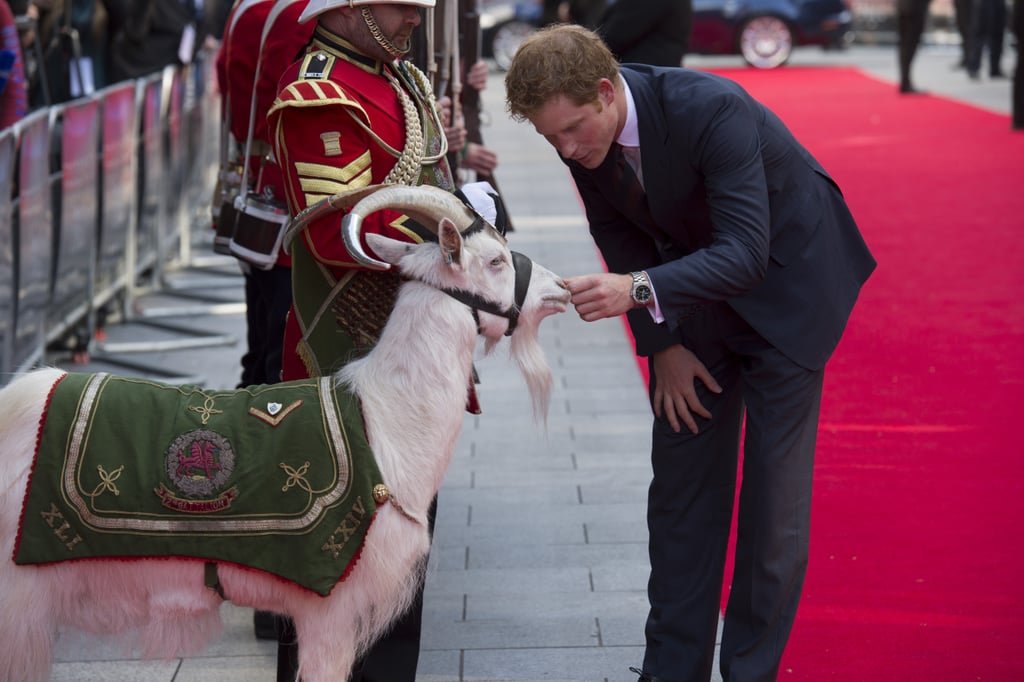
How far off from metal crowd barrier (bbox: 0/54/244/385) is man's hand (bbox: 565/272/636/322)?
3.19 metres

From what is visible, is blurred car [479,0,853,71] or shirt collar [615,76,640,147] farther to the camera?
blurred car [479,0,853,71]

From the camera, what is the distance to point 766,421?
3.52 metres

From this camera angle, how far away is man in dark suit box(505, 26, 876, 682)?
10.6 feet

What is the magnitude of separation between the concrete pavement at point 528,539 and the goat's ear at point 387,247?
16.0 inches

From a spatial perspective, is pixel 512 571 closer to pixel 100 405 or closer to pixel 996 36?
pixel 100 405

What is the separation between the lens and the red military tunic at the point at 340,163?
3.32 metres

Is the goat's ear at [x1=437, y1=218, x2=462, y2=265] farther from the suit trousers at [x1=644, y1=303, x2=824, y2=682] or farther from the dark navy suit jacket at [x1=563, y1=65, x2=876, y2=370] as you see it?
the suit trousers at [x1=644, y1=303, x2=824, y2=682]

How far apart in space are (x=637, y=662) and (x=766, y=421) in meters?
1.01

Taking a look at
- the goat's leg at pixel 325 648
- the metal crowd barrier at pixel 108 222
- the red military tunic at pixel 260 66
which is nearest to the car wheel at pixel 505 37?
the metal crowd barrier at pixel 108 222

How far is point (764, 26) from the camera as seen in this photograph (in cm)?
2462

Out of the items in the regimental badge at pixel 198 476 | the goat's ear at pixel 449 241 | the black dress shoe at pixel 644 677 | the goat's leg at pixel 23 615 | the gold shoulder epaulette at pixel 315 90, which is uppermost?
the gold shoulder epaulette at pixel 315 90

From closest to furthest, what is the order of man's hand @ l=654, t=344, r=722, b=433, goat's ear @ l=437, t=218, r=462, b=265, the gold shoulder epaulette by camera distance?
goat's ear @ l=437, t=218, r=462, b=265 < the gold shoulder epaulette < man's hand @ l=654, t=344, r=722, b=433

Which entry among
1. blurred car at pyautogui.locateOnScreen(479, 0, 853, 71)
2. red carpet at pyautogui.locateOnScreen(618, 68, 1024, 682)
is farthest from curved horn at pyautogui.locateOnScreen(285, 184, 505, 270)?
blurred car at pyautogui.locateOnScreen(479, 0, 853, 71)

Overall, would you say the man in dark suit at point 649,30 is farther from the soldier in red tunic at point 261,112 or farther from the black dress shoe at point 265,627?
the black dress shoe at point 265,627
